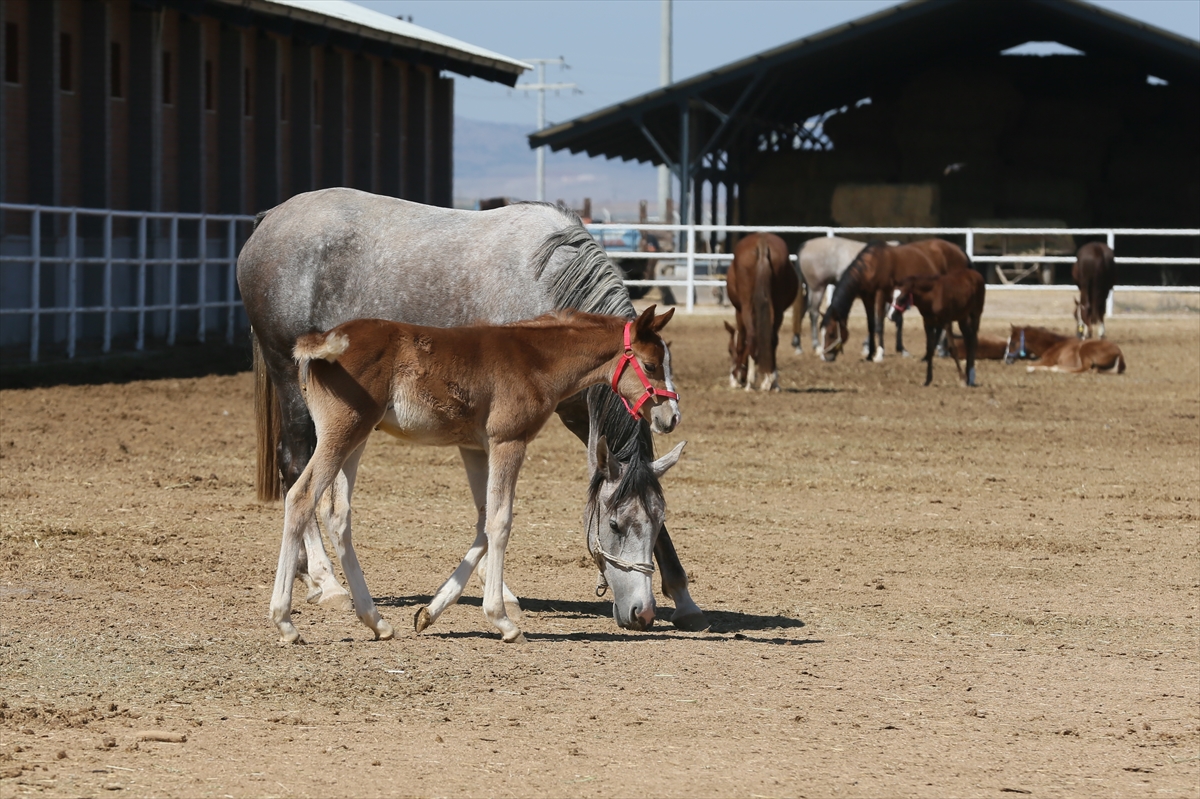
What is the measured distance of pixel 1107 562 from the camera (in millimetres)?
8711

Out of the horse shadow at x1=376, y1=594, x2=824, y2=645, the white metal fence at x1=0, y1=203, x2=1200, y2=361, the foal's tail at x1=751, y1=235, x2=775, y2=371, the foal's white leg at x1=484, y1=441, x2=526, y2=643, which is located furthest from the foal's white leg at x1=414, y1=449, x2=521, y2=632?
the white metal fence at x1=0, y1=203, x2=1200, y2=361

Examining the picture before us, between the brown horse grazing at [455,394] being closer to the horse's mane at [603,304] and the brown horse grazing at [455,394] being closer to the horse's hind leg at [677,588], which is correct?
the horse's mane at [603,304]

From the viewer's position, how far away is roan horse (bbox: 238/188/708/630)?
6.93 meters

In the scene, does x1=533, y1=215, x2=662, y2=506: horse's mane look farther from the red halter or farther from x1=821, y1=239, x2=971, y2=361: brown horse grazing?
x1=821, y1=239, x2=971, y2=361: brown horse grazing

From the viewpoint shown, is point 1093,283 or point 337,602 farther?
point 1093,283

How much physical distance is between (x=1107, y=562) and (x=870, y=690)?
3375mm

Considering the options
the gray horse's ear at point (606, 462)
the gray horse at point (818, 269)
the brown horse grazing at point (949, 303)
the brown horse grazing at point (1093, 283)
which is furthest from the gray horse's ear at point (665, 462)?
the brown horse grazing at point (1093, 283)

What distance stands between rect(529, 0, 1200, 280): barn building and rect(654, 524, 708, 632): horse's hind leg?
28577mm

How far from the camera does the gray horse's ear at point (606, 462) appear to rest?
6.60 meters

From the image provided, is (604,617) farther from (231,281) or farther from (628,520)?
(231,281)

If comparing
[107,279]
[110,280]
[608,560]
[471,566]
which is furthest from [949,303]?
[471,566]

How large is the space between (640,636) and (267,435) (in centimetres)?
223

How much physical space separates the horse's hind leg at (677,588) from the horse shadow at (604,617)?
0.06 metres

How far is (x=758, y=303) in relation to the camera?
17.4m
